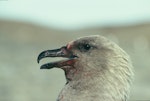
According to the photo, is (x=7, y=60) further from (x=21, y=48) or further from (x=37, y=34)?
(x=37, y=34)

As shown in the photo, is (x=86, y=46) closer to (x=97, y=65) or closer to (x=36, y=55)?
(x=97, y=65)

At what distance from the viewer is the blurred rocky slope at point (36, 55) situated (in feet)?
67.9

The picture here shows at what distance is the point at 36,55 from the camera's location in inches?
1046

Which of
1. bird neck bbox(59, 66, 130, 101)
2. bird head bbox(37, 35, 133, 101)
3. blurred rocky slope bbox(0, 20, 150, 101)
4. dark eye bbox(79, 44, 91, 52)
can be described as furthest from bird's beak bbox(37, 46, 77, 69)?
blurred rocky slope bbox(0, 20, 150, 101)

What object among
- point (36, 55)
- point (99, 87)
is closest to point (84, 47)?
point (99, 87)

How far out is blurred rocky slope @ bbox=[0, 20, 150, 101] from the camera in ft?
67.9

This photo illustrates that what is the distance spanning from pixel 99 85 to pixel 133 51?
1985cm

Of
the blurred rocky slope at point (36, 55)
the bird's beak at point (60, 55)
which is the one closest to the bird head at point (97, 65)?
the bird's beak at point (60, 55)

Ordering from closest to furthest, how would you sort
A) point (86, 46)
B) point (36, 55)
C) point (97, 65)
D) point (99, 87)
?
1. point (99, 87)
2. point (97, 65)
3. point (86, 46)
4. point (36, 55)

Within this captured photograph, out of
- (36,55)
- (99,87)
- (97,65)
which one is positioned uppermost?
(36,55)

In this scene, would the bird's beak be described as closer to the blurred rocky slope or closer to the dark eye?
the dark eye

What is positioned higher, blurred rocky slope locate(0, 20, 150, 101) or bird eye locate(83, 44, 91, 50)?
blurred rocky slope locate(0, 20, 150, 101)

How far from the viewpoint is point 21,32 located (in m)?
33.5

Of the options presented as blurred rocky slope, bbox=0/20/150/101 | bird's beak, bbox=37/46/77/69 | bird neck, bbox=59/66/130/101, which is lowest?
bird neck, bbox=59/66/130/101
